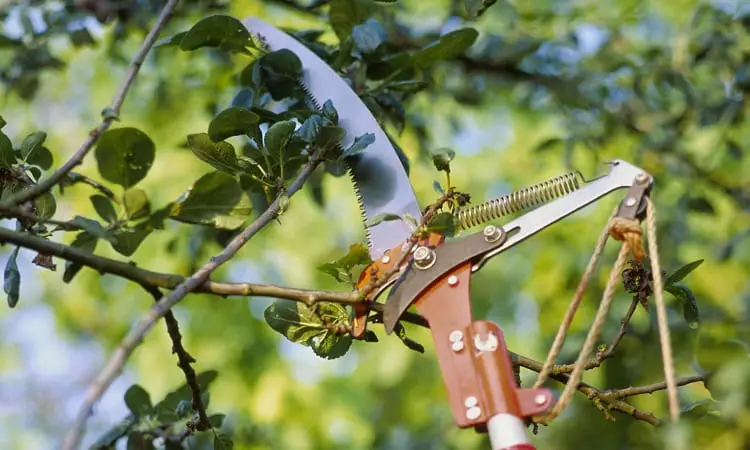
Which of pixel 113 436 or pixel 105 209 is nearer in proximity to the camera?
pixel 105 209

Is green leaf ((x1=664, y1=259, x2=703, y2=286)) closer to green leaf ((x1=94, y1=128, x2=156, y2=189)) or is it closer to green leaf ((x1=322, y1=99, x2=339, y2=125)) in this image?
green leaf ((x1=322, y1=99, x2=339, y2=125))

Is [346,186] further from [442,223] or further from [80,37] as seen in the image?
[442,223]

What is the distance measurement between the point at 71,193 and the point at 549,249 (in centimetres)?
128

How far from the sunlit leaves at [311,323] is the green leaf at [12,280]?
0.17 meters

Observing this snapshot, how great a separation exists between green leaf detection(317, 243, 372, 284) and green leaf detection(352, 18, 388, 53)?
0.93 ft

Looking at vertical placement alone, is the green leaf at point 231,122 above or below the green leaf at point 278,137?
above

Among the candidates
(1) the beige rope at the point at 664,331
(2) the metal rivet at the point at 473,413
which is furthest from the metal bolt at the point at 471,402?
(1) the beige rope at the point at 664,331

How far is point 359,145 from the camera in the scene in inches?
26.0

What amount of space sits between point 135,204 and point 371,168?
0.17 meters

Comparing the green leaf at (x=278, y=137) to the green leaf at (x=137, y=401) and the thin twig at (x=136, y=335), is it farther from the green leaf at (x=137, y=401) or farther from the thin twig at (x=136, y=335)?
the green leaf at (x=137, y=401)

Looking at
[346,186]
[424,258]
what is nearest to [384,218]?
[424,258]

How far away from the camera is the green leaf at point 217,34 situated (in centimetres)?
76

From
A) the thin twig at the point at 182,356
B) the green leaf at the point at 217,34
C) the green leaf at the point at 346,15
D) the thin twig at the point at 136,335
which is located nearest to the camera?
the thin twig at the point at 136,335

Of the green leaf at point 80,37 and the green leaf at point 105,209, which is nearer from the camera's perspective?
the green leaf at point 105,209
